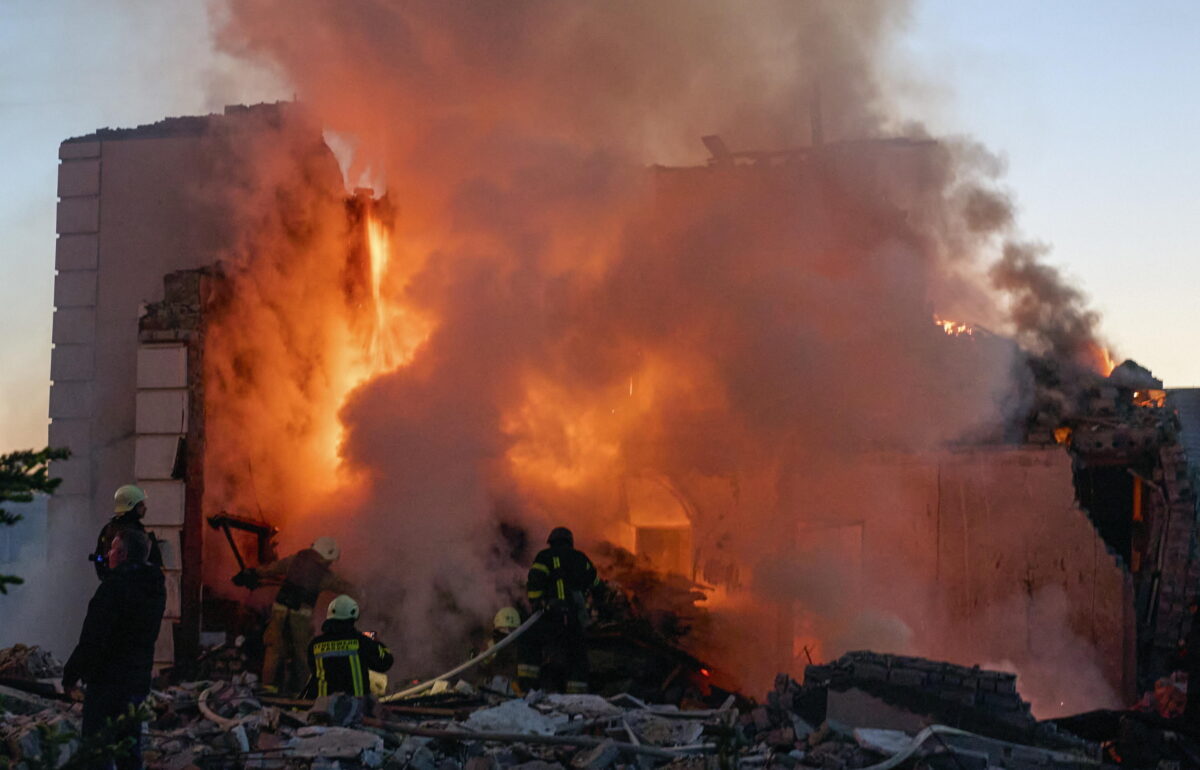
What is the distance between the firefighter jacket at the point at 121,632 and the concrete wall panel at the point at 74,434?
315 inches

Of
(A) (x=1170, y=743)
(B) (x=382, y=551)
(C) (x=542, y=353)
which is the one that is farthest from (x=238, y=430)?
(A) (x=1170, y=743)

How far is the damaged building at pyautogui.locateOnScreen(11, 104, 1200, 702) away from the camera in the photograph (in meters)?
13.5

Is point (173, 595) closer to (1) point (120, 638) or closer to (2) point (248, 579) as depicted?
(2) point (248, 579)

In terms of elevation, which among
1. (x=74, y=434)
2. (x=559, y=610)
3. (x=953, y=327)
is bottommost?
(x=559, y=610)

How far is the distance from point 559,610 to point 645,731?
2455mm

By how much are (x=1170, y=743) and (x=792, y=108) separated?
36.9ft

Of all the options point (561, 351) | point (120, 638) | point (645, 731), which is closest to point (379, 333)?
point (561, 351)

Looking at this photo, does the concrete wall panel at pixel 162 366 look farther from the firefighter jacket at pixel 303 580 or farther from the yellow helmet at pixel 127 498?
the yellow helmet at pixel 127 498

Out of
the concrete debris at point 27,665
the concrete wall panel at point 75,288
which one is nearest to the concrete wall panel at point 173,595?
the concrete debris at point 27,665

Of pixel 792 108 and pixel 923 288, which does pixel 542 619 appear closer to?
pixel 923 288

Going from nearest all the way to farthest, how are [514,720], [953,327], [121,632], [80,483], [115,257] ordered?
1. [121,632]
2. [514,720]
3. [80,483]
4. [115,257]
5. [953,327]

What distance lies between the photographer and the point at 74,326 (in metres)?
14.6

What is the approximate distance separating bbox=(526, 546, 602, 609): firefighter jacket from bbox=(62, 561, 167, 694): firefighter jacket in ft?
14.9

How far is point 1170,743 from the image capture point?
972 cm
